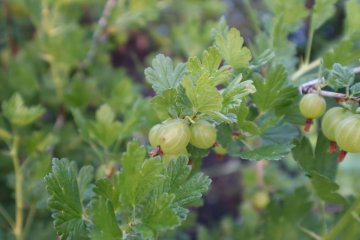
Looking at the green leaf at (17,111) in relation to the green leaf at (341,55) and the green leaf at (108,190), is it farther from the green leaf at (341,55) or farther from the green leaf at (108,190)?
the green leaf at (341,55)

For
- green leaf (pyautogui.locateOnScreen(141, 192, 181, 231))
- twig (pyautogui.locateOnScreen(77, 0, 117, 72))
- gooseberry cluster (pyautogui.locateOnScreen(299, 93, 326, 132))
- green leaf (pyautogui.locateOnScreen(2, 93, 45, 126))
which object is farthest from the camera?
twig (pyautogui.locateOnScreen(77, 0, 117, 72))

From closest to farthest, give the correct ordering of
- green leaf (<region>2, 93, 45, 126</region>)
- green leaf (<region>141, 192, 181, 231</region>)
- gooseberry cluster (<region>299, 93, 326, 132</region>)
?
green leaf (<region>141, 192, 181, 231</region>) < gooseberry cluster (<region>299, 93, 326, 132</region>) < green leaf (<region>2, 93, 45, 126</region>)

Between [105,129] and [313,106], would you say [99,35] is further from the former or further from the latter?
[313,106]

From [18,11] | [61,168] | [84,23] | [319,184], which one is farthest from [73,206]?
[84,23]

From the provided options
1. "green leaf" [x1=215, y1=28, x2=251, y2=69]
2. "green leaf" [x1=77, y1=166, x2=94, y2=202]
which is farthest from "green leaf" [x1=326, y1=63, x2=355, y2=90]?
"green leaf" [x1=77, y1=166, x2=94, y2=202]

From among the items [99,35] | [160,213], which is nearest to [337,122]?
[160,213]

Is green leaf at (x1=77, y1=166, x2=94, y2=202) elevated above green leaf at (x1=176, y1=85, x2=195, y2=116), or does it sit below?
below

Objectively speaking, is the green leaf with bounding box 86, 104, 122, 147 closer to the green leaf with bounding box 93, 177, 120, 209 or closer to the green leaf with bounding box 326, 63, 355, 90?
the green leaf with bounding box 93, 177, 120, 209

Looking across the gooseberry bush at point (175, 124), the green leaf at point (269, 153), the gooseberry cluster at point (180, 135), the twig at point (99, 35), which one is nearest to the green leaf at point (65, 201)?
the gooseberry bush at point (175, 124)
